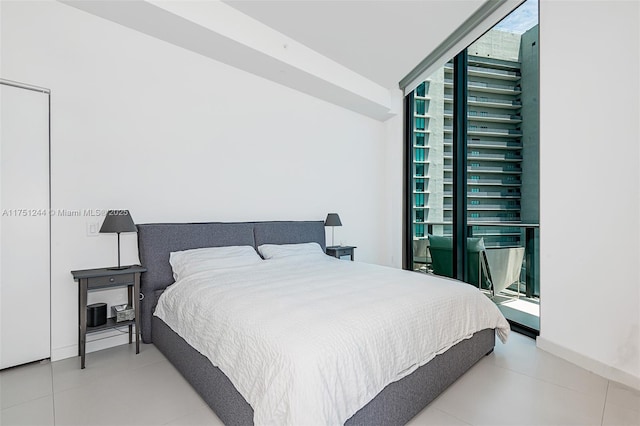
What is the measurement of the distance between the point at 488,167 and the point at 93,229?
4300 millimetres

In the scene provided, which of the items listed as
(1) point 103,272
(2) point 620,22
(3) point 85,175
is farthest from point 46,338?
(2) point 620,22

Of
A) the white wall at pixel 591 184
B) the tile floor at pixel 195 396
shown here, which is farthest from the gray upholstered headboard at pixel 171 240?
the white wall at pixel 591 184

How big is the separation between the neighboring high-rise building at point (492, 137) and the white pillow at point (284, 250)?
85.3 inches

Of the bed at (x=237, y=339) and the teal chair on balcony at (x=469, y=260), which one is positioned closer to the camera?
the bed at (x=237, y=339)

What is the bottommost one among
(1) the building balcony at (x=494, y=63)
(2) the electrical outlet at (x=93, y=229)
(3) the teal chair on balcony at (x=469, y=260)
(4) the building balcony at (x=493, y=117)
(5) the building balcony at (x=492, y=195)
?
(3) the teal chair on balcony at (x=469, y=260)

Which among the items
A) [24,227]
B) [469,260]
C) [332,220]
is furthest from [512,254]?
[24,227]

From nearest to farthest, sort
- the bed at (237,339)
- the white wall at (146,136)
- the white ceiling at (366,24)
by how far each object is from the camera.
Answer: the bed at (237,339), the white wall at (146,136), the white ceiling at (366,24)

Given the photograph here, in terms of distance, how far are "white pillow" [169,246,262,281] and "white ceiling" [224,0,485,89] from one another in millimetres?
2398

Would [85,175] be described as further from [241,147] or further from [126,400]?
[126,400]

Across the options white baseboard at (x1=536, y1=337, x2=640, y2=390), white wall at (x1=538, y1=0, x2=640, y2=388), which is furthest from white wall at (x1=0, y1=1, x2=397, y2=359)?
white baseboard at (x1=536, y1=337, x2=640, y2=390)

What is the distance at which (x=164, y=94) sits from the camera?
318 centimetres

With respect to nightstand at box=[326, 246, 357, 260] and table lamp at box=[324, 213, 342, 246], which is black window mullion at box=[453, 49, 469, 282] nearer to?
nightstand at box=[326, 246, 357, 260]

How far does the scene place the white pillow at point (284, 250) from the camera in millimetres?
3475

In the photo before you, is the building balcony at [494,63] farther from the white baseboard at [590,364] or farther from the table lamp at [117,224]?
Result: the table lamp at [117,224]
